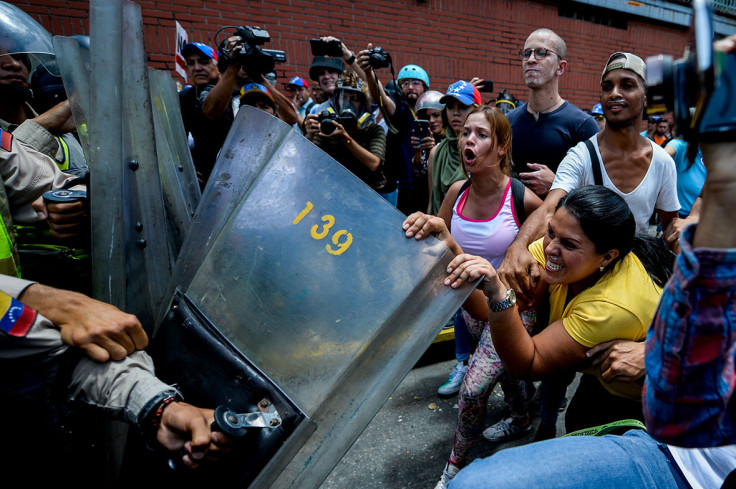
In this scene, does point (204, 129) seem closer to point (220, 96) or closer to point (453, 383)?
point (220, 96)

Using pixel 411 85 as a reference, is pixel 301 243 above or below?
below

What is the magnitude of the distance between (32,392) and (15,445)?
119 millimetres

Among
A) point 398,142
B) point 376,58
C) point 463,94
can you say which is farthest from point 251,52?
point 463,94

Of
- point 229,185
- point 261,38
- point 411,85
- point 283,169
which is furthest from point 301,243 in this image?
point 411,85

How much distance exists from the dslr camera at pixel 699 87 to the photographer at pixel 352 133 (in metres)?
2.58

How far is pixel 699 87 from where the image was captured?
1.89ft

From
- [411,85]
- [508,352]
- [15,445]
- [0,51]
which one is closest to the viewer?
[15,445]

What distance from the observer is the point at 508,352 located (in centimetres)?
155

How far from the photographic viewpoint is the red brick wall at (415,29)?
5340 millimetres

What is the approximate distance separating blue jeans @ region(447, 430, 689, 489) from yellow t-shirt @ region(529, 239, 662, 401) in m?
0.46

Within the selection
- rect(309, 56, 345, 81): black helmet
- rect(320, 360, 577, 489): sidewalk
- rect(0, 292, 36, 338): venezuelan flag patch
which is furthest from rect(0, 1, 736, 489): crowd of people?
rect(309, 56, 345, 81): black helmet

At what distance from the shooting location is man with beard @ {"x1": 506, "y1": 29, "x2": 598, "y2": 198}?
2707mm

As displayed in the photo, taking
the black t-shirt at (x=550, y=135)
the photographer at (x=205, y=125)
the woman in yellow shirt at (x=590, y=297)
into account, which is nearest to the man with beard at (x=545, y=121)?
the black t-shirt at (x=550, y=135)

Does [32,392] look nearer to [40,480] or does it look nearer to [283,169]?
[40,480]
